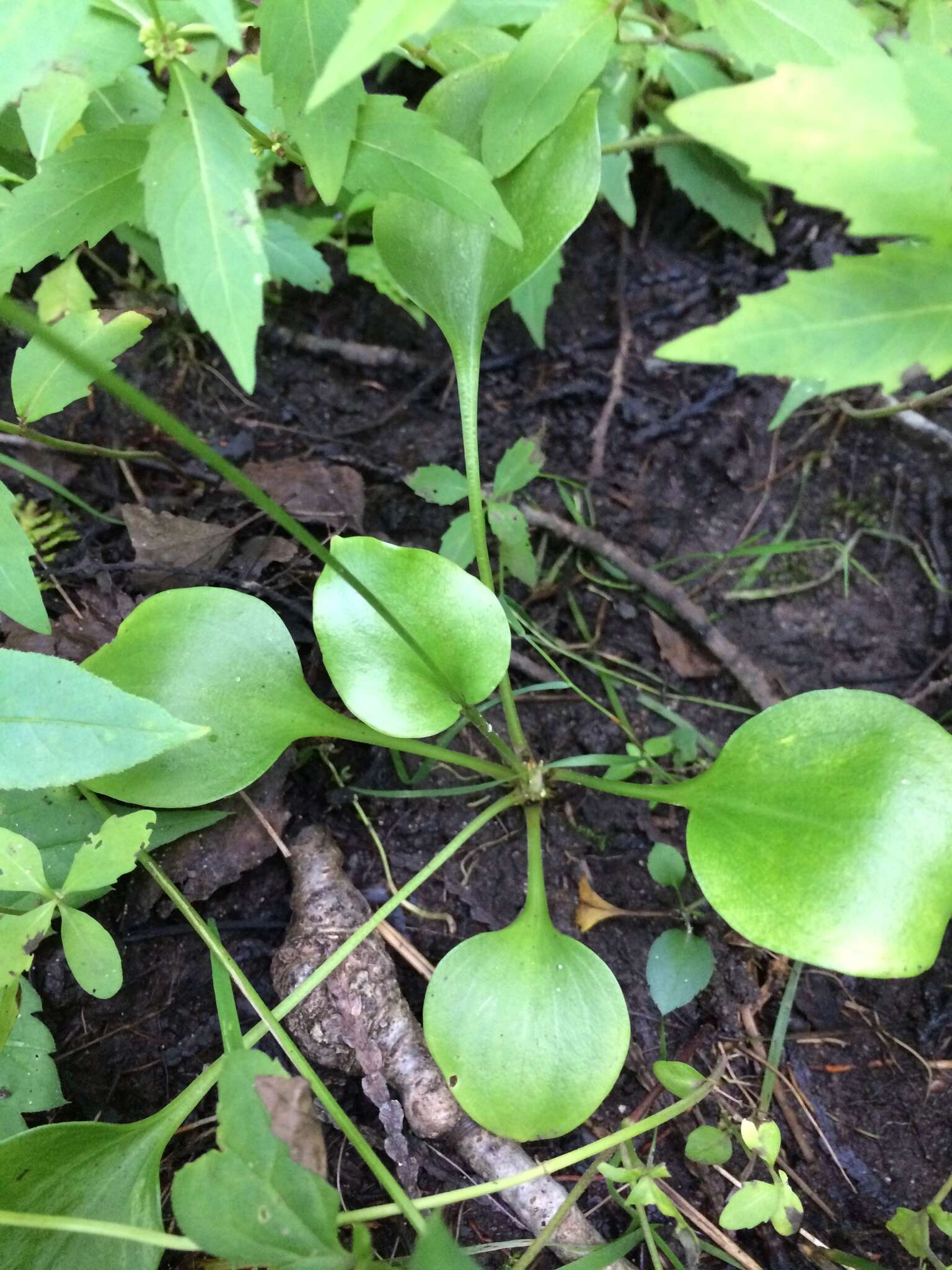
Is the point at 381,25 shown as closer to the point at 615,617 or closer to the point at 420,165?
the point at 420,165

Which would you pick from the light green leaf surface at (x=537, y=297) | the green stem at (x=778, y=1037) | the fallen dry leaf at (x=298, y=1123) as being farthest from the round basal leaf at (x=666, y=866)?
the light green leaf surface at (x=537, y=297)

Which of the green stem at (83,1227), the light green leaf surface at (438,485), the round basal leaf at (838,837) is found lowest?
the green stem at (83,1227)

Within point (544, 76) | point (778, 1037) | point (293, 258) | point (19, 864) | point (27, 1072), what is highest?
point (544, 76)

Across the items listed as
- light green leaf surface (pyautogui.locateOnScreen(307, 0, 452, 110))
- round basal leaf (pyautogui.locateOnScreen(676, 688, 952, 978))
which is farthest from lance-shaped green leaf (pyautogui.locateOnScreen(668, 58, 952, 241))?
round basal leaf (pyautogui.locateOnScreen(676, 688, 952, 978))

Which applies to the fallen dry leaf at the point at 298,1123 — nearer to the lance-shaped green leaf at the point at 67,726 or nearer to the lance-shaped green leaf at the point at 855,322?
the lance-shaped green leaf at the point at 67,726

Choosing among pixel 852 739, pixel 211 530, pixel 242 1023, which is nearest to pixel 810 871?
pixel 852 739

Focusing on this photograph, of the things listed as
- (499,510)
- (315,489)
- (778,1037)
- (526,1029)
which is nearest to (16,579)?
(315,489)

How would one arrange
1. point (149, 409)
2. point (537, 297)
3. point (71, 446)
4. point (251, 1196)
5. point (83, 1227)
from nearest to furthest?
point (149, 409)
point (251, 1196)
point (83, 1227)
point (71, 446)
point (537, 297)
